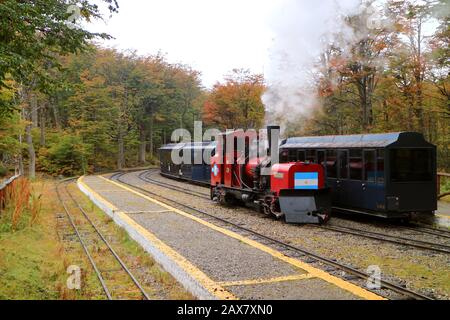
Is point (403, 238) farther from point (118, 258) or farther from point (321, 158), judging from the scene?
point (118, 258)

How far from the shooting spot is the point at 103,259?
958 centimetres

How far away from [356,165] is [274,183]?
2.51 metres

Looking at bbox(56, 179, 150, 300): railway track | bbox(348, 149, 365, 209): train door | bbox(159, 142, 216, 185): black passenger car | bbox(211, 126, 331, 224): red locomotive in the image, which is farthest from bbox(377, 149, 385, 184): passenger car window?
bbox(159, 142, 216, 185): black passenger car

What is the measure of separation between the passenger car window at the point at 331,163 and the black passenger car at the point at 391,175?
2.08 ft

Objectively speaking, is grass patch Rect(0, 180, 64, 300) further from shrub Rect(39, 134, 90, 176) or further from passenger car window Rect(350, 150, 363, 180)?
shrub Rect(39, 134, 90, 176)

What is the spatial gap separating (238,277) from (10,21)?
6.24 m

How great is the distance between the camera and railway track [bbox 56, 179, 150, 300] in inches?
290

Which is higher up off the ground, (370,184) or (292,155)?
(292,155)

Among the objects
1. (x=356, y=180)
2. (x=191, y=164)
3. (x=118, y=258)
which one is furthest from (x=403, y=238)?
(x=191, y=164)

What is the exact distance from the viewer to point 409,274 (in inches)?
298

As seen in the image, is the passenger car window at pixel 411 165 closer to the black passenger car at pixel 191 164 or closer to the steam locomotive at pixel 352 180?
the steam locomotive at pixel 352 180

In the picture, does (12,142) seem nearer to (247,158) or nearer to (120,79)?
(247,158)

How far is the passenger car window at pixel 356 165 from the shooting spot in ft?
41.4

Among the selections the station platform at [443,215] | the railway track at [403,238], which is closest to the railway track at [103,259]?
the railway track at [403,238]
